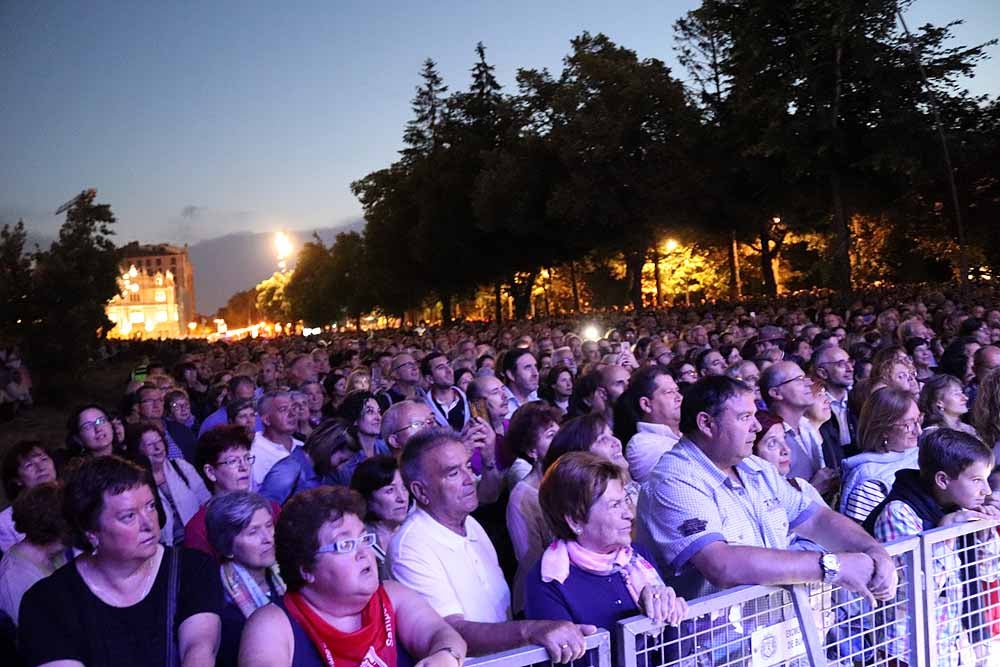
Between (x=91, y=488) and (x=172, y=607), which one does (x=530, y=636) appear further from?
(x=91, y=488)

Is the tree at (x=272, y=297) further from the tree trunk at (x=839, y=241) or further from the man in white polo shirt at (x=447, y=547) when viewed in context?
the man in white polo shirt at (x=447, y=547)

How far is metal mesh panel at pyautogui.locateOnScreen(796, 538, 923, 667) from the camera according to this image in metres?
3.28

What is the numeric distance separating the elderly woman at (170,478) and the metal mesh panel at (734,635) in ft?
11.4

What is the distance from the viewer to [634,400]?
5594mm

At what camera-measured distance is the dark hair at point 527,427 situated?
16.0ft

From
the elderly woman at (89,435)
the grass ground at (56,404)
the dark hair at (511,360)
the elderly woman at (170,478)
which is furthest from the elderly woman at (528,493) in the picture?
the grass ground at (56,404)

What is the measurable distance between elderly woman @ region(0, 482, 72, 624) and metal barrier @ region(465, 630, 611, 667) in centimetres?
236

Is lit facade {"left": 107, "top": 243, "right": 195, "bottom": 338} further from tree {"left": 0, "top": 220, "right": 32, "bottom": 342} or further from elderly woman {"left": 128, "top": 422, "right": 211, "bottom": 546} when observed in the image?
elderly woman {"left": 128, "top": 422, "right": 211, "bottom": 546}

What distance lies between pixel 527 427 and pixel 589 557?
6.00ft

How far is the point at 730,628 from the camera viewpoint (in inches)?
120

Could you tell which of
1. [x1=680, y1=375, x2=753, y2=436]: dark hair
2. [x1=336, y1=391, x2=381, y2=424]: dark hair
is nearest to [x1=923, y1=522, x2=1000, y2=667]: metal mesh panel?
[x1=680, y1=375, x2=753, y2=436]: dark hair

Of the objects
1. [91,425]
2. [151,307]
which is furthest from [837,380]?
[151,307]

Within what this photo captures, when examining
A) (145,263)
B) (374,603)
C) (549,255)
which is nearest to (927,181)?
(549,255)

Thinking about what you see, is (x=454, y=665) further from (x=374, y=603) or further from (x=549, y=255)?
(x=549, y=255)
